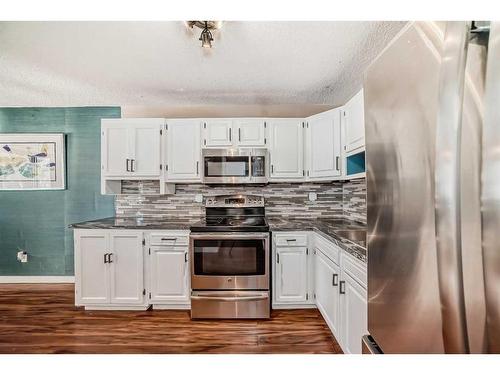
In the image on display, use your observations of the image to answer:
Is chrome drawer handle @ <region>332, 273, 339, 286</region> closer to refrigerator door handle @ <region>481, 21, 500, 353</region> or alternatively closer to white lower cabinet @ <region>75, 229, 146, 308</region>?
refrigerator door handle @ <region>481, 21, 500, 353</region>

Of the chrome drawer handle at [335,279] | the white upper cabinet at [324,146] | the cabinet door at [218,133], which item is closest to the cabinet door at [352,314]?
the chrome drawer handle at [335,279]

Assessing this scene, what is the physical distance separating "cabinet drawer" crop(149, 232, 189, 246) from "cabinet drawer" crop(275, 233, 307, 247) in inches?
36.6

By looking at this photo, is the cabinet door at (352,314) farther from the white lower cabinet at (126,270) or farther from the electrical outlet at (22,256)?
the electrical outlet at (22,256)

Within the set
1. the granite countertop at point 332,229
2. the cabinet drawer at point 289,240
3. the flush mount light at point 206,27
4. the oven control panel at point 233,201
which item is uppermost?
the flush mount light at point 206,27

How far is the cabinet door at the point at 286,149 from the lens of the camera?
3.20 meters

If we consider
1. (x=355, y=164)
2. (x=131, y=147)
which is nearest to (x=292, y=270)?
(x=355, y=164)

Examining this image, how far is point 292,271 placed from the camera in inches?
112

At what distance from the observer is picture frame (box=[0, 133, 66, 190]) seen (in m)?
3.85

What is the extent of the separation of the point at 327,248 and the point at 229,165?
1350 millimetres

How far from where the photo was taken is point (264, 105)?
141 inches

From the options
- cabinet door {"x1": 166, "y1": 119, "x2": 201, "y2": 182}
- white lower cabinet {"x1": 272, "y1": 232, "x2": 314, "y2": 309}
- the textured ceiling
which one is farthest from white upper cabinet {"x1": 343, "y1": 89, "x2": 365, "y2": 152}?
cabinet door {"x1": 166, "y1": 119, "x2": 201, "y2": 182}

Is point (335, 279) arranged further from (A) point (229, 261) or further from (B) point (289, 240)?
(A) point (229, 261)

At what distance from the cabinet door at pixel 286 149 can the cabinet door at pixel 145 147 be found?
1.26 m
